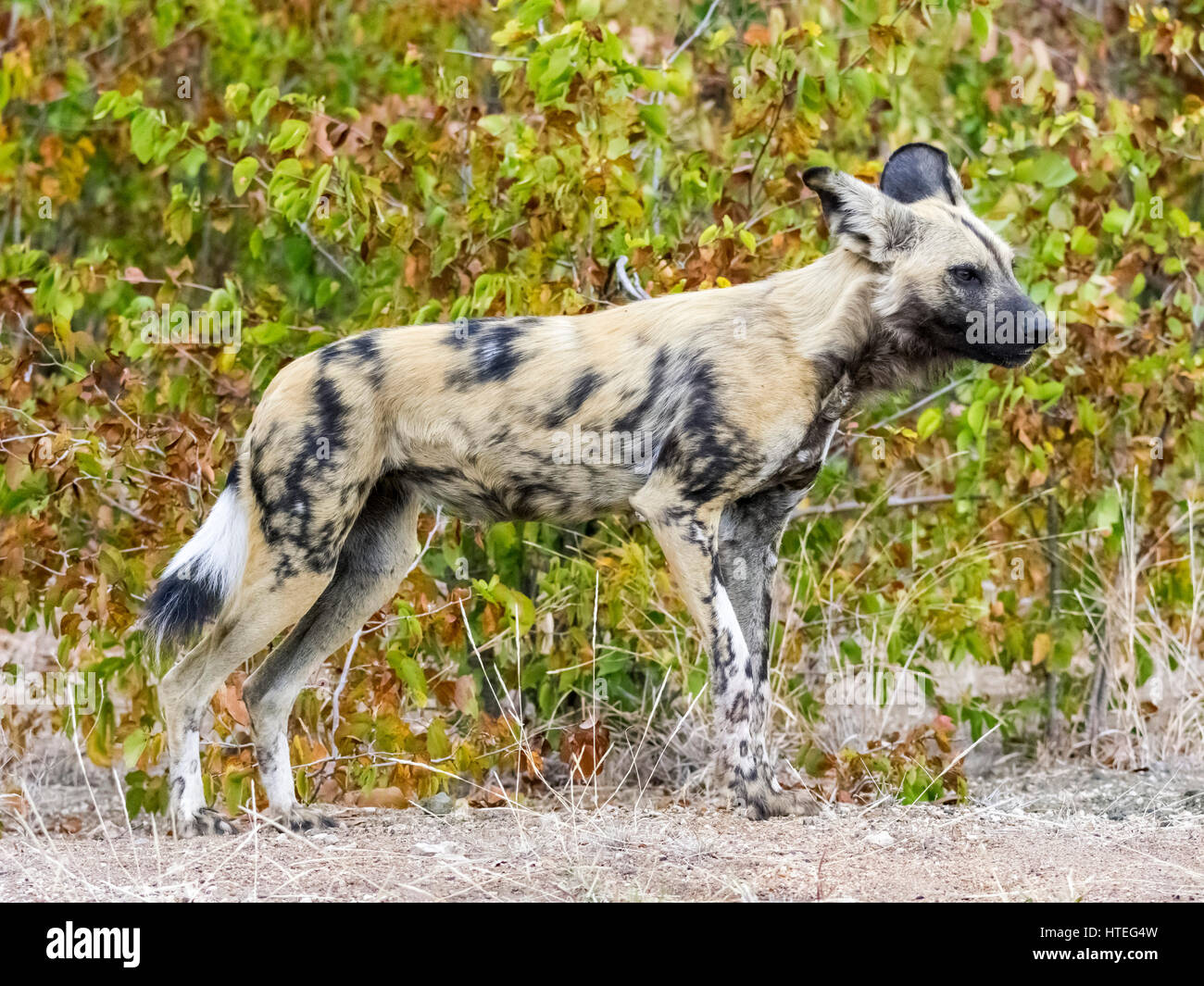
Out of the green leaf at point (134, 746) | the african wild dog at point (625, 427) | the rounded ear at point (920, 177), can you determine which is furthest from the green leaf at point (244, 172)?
the rounded ear at point (920, 177)

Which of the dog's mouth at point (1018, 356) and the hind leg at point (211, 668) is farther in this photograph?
the hind leg at point (211, 668)

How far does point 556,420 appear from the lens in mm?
4918

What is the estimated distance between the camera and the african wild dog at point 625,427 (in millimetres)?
4777

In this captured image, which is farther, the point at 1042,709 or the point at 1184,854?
the point at 1042,709

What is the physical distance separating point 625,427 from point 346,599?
1127mm

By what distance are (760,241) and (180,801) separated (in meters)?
3.05

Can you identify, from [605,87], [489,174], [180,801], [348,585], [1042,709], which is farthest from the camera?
[1042,709]

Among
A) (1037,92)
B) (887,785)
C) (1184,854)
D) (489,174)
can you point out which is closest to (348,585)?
(489,174)

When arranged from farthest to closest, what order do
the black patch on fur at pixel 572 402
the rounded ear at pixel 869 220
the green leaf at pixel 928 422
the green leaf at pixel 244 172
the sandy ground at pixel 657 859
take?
the green leaf at pixel 928 422 < the green leaf at pixel 244 172 < the black patch on fur at pixel 572 402 < the rounded ear at pixel 869 220 < the sandy ground at pixel 657 859

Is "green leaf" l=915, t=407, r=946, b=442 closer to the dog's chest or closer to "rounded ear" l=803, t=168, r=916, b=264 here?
the dog's chest

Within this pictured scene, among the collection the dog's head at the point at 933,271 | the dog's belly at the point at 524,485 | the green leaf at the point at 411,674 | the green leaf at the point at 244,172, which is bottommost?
the green leaf at the point at 411,674

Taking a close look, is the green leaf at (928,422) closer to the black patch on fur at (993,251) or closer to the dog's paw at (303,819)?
the black patch on fur at (993,251)

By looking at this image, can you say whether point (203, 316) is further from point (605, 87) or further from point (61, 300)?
point (605, 87)

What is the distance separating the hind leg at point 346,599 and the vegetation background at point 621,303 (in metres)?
0.37
